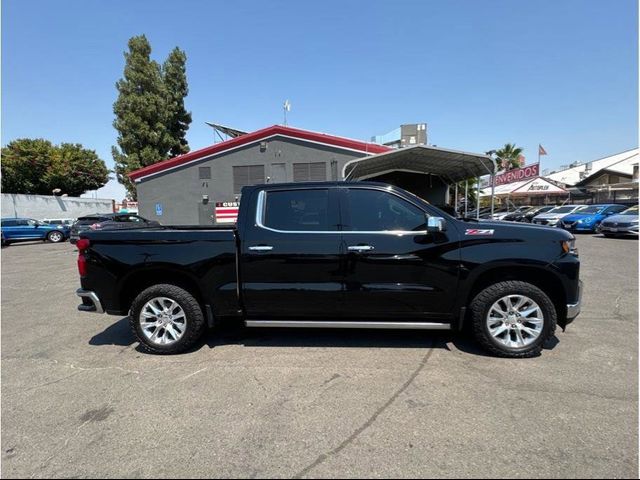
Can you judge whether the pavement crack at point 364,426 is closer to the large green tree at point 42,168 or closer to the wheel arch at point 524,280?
the wheel arch at point 524,280

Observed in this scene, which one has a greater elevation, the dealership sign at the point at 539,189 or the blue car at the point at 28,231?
the dealership sign at the point at 539,189

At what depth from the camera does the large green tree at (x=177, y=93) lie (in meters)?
Result: 28.7

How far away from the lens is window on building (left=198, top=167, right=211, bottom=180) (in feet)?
59.4

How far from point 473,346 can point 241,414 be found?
2.73 metres

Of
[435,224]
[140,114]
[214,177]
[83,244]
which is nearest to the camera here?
[435,224]

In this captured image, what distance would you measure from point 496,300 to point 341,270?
1.66 m

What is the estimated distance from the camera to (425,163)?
1411 cm

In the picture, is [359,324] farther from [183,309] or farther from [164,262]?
[164,262]

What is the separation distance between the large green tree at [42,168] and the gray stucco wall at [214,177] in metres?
28.4

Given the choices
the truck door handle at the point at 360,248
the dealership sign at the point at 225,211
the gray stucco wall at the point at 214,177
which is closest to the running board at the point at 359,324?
the truck door handle at the point at 360,248

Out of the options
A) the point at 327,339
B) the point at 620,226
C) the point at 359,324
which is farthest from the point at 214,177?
the point at 620,226

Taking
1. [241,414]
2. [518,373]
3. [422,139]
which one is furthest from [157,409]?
[422,139]

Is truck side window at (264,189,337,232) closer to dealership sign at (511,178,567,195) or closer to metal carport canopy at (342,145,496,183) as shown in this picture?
metal carport canopy at (342,145,496,183)

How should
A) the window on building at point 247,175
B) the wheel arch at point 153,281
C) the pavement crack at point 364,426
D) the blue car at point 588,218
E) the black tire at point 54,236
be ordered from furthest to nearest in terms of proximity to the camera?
1. the black tire at point 54,236
2. the blue car at point 588,218
3. the window on building at point 247,175
4. the wheel arch at point 153,281
5. the pavement crack at point 364,426
